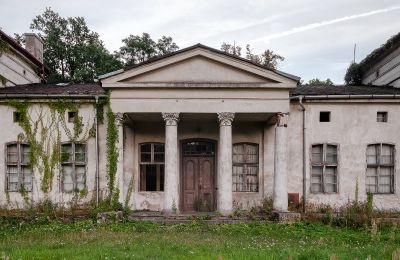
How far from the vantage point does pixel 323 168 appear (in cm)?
1530

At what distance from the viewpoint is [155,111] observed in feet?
44.8

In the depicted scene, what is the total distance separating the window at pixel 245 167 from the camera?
619 inches

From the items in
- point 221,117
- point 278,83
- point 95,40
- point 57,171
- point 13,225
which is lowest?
point 13,225

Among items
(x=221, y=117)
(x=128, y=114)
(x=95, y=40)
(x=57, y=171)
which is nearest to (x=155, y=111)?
(x=128, y=114)

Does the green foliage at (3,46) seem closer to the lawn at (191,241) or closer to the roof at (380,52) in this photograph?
the lawn at (191,241)

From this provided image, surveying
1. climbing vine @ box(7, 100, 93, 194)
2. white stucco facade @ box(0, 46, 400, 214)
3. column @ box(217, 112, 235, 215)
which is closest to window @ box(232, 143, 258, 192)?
white stucco facade @ box(0, 46, 400, 214)

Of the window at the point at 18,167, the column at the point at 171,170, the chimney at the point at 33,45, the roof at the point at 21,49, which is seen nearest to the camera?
the column at the point at 171,170

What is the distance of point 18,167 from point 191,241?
8857 mm

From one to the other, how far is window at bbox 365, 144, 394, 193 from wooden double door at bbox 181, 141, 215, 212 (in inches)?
237

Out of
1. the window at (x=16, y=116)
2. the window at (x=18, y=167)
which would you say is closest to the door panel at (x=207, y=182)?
the window at (x=18, y=167)

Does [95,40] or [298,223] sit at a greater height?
[95,40]

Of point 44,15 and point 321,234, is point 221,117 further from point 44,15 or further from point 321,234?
point 44,15

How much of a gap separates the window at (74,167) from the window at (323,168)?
886 cm

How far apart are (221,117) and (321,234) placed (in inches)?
197
